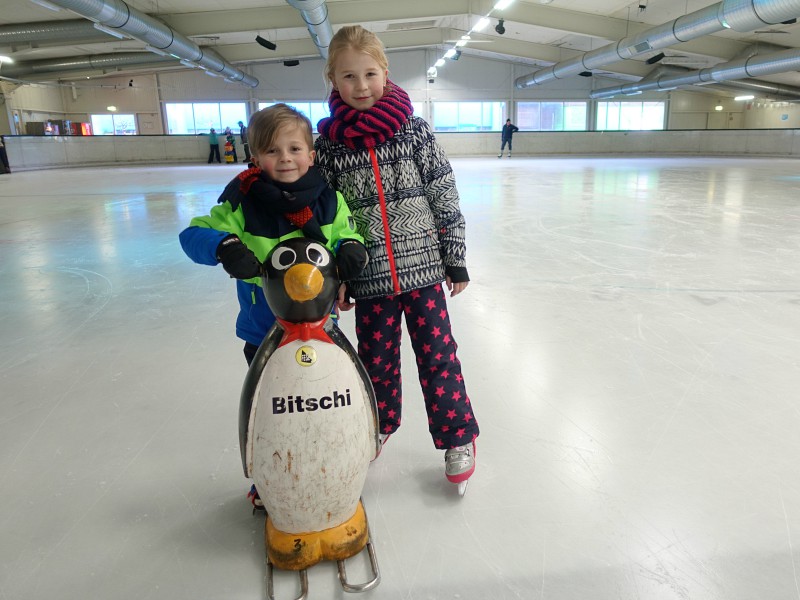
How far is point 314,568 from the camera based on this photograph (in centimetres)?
125

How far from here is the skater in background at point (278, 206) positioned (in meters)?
1.19

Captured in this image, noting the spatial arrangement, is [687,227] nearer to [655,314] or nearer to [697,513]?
[655,314]

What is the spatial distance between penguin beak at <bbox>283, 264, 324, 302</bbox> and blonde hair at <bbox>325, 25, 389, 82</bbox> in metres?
0.56

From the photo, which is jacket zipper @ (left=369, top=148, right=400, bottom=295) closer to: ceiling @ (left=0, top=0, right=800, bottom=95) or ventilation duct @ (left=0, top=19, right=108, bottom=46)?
ceiling @ (left=0, top=0, right=800, bottom=95)

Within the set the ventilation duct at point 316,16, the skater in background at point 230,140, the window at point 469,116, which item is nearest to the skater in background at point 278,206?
the ventilation duct at point 316,16

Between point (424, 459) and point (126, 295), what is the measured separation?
2.39 metres

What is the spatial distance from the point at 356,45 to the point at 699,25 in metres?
12.6

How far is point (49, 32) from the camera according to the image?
13.6 meters

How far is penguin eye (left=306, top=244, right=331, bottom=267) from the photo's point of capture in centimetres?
112

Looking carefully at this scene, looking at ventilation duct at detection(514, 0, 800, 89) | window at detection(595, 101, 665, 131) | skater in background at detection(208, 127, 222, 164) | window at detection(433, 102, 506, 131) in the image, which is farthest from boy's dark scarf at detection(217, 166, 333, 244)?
window at detection(595, 101, 665, 131)

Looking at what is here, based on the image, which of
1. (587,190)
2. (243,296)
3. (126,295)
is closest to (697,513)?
(243,296)

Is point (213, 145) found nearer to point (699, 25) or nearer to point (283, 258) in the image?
point (699, 25)

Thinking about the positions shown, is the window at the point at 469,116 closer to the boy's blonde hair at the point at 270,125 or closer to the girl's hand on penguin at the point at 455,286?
the girl's hand on penguin at the point at 455,286

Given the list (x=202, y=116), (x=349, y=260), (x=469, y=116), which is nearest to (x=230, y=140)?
(x=202, y=116)
